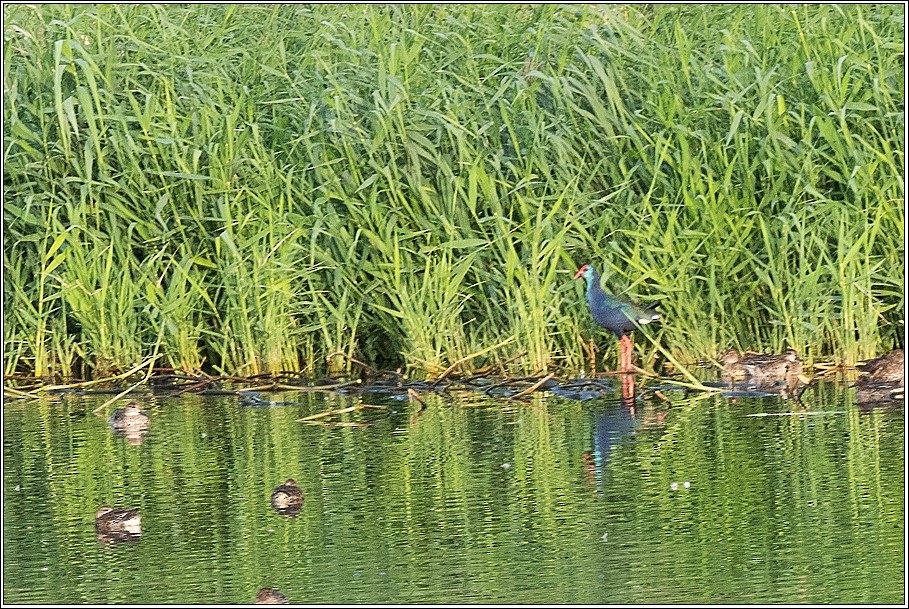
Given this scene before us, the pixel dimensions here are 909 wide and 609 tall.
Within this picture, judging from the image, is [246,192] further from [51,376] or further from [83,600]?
[83,600]

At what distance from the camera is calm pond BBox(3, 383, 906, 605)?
16.0 feet

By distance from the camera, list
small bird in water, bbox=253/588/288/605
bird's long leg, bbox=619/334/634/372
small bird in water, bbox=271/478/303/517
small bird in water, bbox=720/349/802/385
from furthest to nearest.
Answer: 1. bird's long leg, bbox=619/334/634/372
2. small bird in water, bbox=720/349/802/385
3. small bird in water, bbox=271/478/303/517
4. small bird in water, bbox=253/588/288/605

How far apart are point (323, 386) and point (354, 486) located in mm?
2030

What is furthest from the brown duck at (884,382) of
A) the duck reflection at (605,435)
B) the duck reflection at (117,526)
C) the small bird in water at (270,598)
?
the small bird in water at (270,598)

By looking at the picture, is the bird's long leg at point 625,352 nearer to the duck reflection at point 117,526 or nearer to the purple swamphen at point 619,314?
the purple swamphen at point 619,314

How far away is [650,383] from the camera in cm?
799

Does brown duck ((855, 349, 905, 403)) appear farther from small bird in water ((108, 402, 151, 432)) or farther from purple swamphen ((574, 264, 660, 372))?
small bird in water ((108, 402, 151, 432))

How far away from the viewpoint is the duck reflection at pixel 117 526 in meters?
5.51

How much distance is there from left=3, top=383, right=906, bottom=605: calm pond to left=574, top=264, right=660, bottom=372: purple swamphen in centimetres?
42

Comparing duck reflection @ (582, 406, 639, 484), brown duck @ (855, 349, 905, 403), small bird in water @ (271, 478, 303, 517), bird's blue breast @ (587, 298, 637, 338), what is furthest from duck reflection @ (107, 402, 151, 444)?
brown duck @ (855, 349, 905, 403)

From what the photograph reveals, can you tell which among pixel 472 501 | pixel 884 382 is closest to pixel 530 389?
pixel 884 382

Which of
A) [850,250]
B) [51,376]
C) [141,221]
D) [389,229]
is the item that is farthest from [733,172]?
[51,376]

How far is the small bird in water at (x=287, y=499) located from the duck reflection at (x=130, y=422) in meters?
1.47

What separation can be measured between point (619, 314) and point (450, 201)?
1076 millimetres
